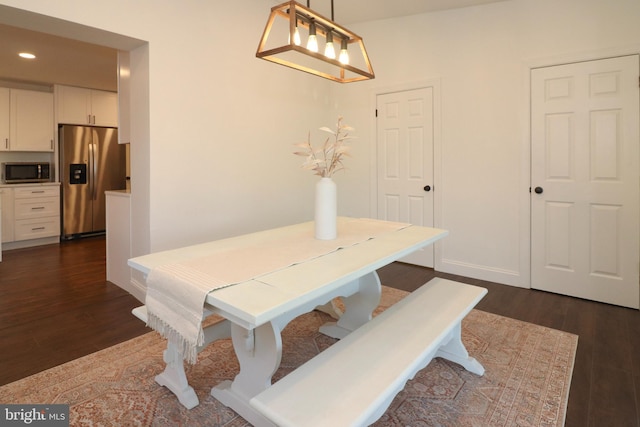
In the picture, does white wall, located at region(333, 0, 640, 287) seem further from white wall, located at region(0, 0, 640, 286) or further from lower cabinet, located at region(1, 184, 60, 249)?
lower cabinet, located at region(1, 184, 60, 249)

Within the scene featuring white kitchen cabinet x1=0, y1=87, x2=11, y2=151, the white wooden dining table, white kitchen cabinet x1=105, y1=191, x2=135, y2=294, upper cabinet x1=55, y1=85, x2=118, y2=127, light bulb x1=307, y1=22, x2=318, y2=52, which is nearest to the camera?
the white wooden dining table

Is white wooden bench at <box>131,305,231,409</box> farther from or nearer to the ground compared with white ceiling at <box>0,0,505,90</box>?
nearer to the ground

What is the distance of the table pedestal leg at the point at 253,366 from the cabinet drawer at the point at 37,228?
4992 millimetres

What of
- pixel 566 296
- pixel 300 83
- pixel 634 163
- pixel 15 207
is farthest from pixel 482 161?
pixel 15 207

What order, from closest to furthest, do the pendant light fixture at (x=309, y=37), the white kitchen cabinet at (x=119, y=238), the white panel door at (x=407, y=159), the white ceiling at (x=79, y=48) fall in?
the pendant light fixture at (x=309, y=37), the white kitchen cabinet at (x=119, y=238), the white ceiling at (x=79, y=48), the white panel door at (x=407, y=159)

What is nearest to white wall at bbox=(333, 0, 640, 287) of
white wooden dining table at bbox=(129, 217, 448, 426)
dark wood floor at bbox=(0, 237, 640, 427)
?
dark wood floor at bbox=(0, 237, 640, 427)

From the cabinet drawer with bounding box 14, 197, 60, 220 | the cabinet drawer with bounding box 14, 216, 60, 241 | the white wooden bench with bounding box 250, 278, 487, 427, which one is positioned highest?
the cabinet drawer with bounding box 14, 197, 60, 220

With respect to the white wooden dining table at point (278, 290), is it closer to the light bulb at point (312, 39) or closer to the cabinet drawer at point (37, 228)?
the light bulb at point (312, 39)

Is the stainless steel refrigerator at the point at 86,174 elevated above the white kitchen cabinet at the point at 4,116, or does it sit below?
below

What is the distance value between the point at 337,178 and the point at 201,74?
6.94ft

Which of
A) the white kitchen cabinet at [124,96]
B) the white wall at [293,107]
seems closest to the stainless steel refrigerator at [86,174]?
the white kitchen cabinet at [124,96]

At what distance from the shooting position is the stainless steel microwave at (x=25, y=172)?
5285 mm

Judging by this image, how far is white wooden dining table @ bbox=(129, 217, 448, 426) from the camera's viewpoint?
1228 mm

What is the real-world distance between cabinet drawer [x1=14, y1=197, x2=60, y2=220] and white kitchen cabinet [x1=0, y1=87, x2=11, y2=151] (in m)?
0.82
